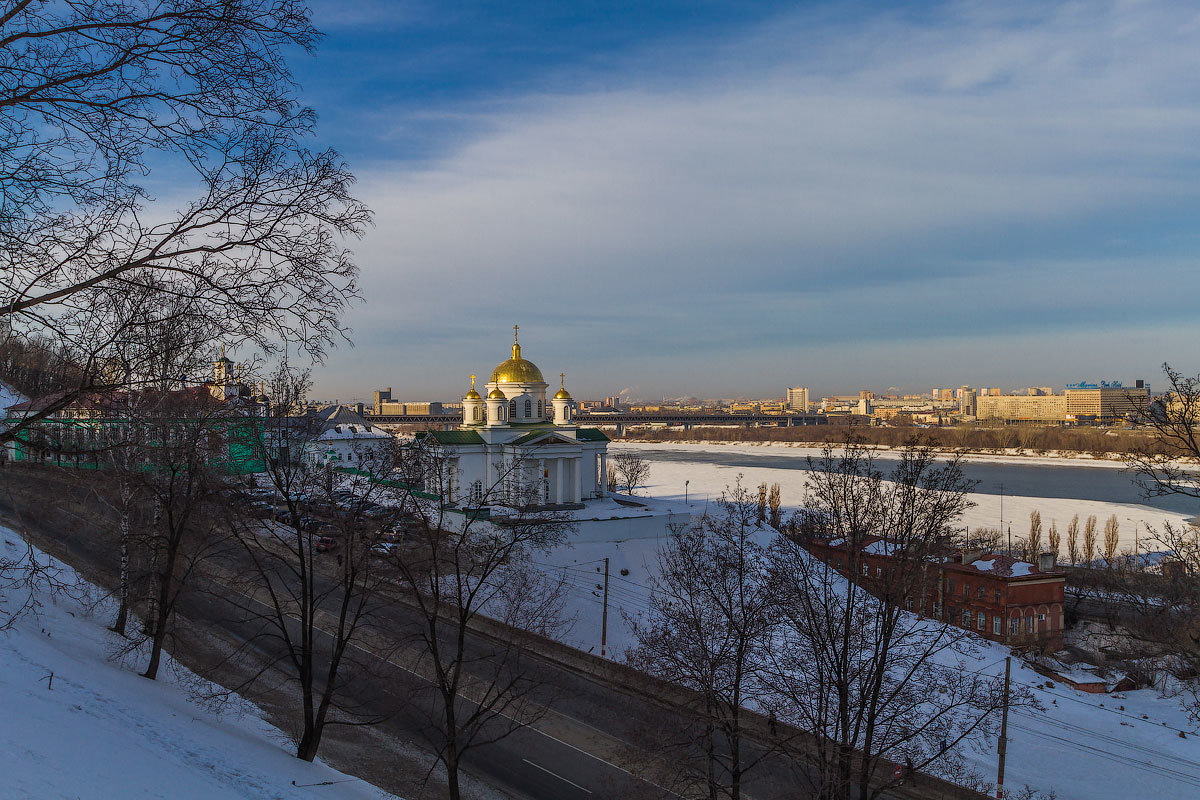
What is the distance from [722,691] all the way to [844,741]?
1757 millimetres

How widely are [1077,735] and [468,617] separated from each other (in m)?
14.0

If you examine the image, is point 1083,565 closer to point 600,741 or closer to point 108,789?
point 600,741

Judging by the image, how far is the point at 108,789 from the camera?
478cm

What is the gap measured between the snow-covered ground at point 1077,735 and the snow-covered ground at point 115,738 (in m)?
11.0

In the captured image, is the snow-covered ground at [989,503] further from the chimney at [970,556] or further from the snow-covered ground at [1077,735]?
the snow-covered ground at [1077,735]

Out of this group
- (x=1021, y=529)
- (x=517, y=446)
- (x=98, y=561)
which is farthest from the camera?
(x=1021, y=529)

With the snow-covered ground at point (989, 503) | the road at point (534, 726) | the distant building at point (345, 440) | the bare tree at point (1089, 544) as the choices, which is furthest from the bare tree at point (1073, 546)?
the distant building at point (345, 440)

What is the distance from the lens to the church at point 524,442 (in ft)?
96.7

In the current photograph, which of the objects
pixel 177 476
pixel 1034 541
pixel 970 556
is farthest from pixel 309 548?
pixel 1034 541

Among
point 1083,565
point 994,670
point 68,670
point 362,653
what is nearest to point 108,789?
point 68,670

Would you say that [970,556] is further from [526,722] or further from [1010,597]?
[526,722]

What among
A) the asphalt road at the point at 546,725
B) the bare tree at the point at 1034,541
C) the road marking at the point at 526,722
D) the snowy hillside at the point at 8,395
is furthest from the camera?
the bare tree at the point at 1034,541

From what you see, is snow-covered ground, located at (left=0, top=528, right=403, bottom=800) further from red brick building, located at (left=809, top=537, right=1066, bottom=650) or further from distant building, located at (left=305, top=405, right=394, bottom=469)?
red brick building, located at (left=809, top=537, right=1066, bottom=650)

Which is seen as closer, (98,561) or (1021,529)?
(98,561)
